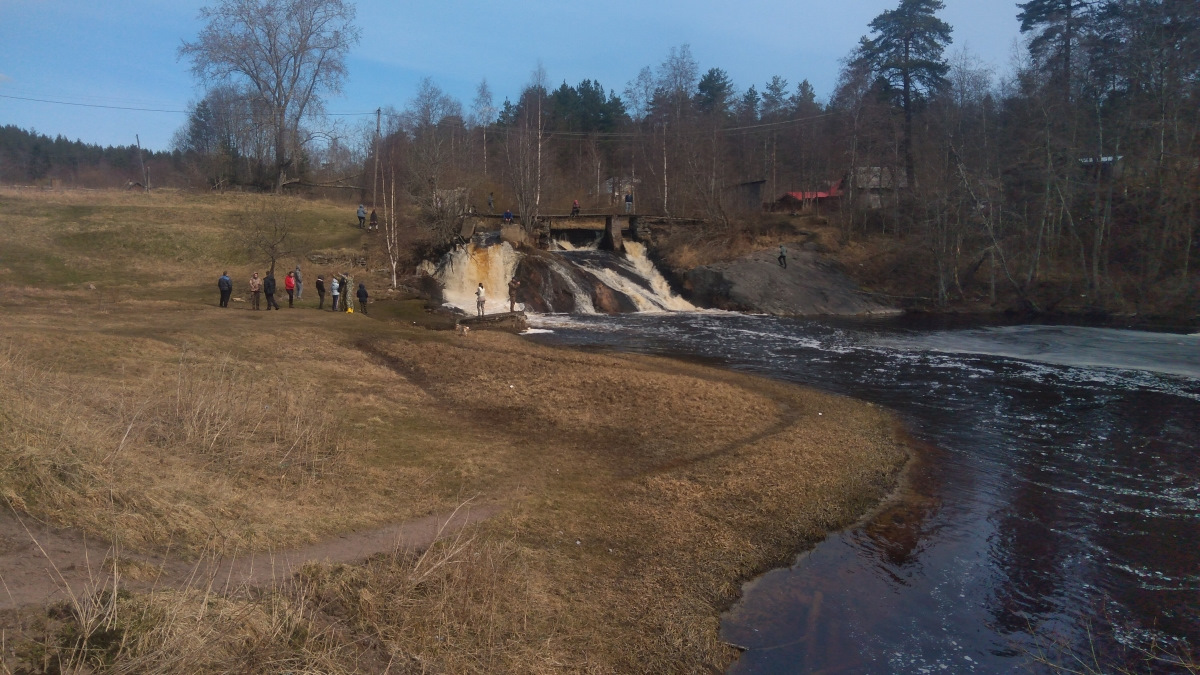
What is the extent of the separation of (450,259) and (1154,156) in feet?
112

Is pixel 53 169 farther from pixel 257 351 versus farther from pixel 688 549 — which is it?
pixel 688 549

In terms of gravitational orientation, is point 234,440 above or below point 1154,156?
below

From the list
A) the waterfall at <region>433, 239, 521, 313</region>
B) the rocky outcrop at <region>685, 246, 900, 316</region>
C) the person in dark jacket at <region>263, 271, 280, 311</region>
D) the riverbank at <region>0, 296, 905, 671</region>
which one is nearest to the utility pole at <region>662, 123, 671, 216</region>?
the rocky outcrop at <region>685, 246, 900, 316</region>

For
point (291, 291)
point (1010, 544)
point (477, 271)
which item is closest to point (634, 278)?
point (477, 271)

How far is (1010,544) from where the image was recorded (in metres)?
9.48

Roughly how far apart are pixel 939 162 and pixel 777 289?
42.3 feet

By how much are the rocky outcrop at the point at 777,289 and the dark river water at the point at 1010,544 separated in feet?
52.4

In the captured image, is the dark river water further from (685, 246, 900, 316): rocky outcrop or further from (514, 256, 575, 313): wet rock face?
(685, 246, 900, 316): rocky outcrop

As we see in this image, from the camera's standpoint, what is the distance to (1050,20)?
41750 millimetres

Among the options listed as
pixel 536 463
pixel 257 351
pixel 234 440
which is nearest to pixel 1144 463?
pixel 536 463

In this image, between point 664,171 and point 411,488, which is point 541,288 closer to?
point 664,171

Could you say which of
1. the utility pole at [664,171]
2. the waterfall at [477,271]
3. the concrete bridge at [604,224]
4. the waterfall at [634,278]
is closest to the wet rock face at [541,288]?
the waterfall at [477,271]

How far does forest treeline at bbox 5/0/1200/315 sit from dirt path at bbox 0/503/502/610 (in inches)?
1103

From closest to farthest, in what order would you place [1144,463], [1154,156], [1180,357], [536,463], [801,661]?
[801,661] → [536,463] → [1144,463] → [1180,357] → [1154,156]
